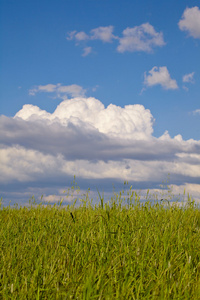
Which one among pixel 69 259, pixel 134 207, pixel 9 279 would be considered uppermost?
pixel 134 207

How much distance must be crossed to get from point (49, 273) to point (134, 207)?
3.03 metres

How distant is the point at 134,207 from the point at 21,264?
2.72m

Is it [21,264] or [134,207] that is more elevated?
[134,207]

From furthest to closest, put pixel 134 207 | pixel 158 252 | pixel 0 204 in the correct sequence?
pixel 0 204
pixel 134 207
pixel 158 252

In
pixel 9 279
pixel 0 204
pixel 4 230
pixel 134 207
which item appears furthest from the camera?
pixel 0 204

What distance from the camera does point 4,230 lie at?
591cm

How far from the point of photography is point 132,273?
3461mm

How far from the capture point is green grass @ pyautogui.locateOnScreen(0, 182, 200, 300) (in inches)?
125

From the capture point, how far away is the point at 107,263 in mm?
3783

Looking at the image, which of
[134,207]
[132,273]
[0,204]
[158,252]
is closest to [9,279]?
[132,273]

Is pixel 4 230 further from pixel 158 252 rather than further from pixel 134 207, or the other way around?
pixel 158 252

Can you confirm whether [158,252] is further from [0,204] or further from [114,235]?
[0,204]

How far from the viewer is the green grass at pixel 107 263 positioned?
318cm

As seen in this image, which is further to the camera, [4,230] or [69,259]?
[4,230]
